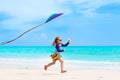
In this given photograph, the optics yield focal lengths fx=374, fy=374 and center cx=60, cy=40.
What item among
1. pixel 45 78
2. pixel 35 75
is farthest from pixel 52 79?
pixel 35 75

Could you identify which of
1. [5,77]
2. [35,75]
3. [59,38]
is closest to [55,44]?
[59,38]

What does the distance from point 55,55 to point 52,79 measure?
67.2 inches

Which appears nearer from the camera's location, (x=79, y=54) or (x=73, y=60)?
(x=73, y=60)

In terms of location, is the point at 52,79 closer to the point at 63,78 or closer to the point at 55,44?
the point at 63,78

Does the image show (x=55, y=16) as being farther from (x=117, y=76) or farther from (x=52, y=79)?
(x=117, y=76)

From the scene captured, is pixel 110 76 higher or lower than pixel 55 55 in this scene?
lower

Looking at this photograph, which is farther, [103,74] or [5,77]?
[103,74]

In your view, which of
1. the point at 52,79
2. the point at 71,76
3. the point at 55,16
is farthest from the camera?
the point at 71,76

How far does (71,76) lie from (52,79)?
3.46ft

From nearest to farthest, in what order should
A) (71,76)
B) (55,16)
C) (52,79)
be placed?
1. (55,16)
2. (52,79)
3. (71,76)

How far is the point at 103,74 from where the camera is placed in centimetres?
1347

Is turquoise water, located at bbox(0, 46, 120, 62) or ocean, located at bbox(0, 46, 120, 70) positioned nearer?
ocean, located at bbox(0, 46, 120, 70)

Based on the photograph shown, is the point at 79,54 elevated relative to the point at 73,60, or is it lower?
elevated

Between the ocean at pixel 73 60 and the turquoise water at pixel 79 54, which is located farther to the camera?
the turquoise water at pixel 79 54
